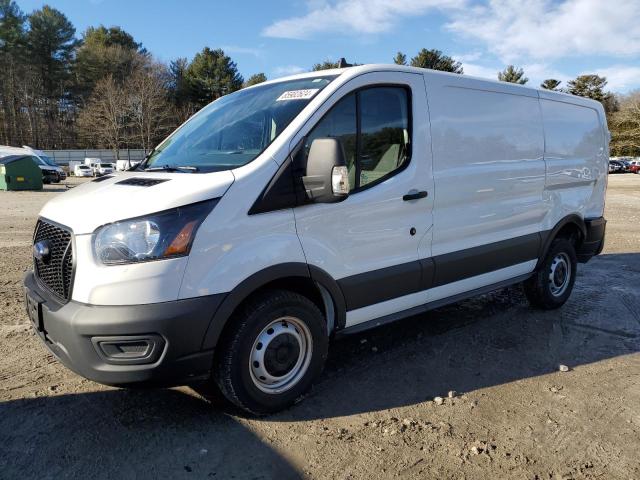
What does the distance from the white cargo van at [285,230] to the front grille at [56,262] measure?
16 millimetres

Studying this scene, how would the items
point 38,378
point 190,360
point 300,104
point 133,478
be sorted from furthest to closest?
point 38,378
point 300,104
point 190,360
point 133,478

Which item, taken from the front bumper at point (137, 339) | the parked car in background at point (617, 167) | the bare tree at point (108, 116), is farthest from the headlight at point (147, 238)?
the parked car in background at point (617, 167)

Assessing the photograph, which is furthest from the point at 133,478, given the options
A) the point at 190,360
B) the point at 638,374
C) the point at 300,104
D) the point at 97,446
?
the point at 638,374

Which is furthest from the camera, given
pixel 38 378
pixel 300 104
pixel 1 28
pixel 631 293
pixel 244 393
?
pixel 1 28

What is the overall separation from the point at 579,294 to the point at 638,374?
2.37 m

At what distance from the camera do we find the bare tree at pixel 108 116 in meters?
53.6

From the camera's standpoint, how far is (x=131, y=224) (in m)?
2.61

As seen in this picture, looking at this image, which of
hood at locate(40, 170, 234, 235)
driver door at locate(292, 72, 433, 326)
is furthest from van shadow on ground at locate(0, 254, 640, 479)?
hood at locate(40, 170, 234, 235)

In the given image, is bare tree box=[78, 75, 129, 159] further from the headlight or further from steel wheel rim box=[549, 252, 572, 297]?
the headlight

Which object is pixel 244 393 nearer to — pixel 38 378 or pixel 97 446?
pixel 97 446

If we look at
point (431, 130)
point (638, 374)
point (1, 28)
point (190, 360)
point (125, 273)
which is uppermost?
point (1, 28)

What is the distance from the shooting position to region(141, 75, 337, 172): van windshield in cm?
317

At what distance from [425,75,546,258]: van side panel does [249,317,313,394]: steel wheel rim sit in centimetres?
137

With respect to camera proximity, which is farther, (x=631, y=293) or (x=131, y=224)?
(x=631, y=293)
